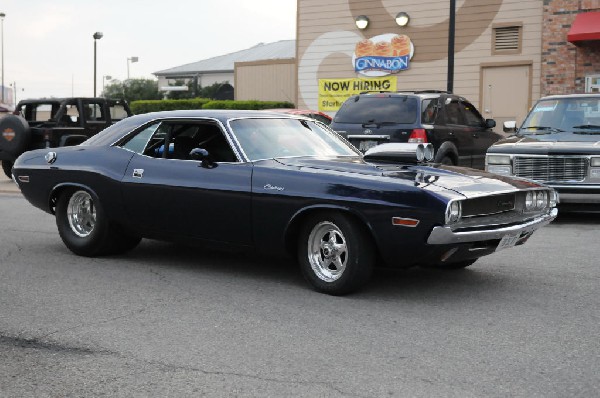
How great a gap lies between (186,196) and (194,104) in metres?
27.1

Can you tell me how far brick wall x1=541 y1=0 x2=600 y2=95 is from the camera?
2006 cm

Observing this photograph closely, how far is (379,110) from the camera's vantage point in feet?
40.9

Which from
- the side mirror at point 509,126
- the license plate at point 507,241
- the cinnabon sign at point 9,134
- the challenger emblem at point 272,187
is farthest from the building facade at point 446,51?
the challenger emblem at point 272,187

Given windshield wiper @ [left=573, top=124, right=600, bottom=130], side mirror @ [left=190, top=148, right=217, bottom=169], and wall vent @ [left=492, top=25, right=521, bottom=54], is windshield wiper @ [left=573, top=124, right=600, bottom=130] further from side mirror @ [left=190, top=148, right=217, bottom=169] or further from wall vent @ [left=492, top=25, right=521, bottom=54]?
wall vent @ [left=492, top=25, right=521, bottom=54]

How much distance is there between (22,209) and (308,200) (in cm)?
738

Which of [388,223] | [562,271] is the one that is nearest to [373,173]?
[388,223]

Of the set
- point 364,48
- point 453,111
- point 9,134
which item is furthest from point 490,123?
point 364,48

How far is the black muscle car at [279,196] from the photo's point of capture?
582cm

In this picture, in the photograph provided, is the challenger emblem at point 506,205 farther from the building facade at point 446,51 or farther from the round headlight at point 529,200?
the building facade at point 446,51

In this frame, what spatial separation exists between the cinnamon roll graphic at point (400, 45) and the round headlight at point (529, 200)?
17.1 m

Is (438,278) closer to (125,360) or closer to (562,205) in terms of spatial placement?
(125,360)

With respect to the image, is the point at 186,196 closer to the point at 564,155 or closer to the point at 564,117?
the point at 564,155

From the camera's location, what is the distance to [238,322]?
5.36 metres

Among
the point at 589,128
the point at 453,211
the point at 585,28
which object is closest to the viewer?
the point at 453,211
